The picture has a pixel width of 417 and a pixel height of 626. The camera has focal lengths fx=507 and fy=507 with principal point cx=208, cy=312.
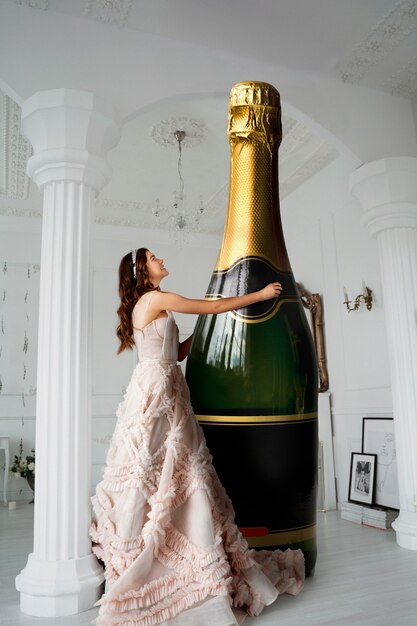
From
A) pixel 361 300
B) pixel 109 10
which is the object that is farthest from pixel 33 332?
pixel 109 10

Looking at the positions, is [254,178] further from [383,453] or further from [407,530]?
[383,453]

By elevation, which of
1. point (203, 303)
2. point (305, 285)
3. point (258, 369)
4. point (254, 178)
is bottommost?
point (258, 369)

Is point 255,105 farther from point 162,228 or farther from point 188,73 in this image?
point 162,228

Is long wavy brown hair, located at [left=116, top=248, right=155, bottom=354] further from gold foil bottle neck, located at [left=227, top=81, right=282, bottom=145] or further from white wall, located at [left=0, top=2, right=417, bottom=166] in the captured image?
white wall, located at [left=0, top=2, right=417, bottom=166]

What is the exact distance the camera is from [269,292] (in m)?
1.86

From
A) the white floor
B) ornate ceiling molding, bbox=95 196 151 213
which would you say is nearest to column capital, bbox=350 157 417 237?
the white floor

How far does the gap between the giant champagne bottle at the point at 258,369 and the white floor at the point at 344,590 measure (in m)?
0.18

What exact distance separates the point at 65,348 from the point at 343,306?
257 cm

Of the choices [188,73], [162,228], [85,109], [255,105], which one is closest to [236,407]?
[255,105]

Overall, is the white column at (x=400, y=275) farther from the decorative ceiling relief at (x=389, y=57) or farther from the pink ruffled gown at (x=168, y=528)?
the pink ruffled gown at (x=168, y=528)

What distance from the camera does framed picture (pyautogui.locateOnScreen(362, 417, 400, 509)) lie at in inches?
129

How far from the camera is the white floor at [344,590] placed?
1.59m

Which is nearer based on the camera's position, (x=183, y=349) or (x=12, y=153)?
(x=183, y=349)

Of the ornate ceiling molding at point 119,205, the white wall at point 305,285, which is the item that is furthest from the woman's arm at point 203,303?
the ornate ceiling molding at point 119,205
